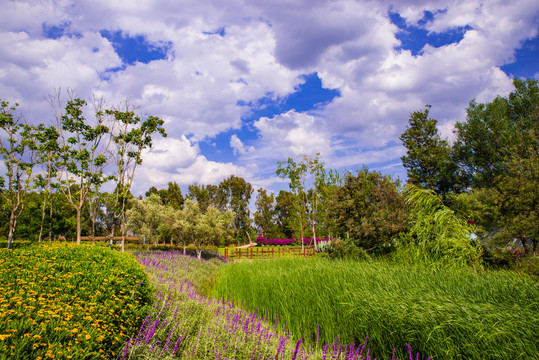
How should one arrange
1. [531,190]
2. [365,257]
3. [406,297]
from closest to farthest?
[406,297] → [531,190] → [365,257]

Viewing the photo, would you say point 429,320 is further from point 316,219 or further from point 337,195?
point 316,219

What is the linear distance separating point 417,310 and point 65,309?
469 centimetres

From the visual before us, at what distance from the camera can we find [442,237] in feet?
27.3

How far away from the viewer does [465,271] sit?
6750mm

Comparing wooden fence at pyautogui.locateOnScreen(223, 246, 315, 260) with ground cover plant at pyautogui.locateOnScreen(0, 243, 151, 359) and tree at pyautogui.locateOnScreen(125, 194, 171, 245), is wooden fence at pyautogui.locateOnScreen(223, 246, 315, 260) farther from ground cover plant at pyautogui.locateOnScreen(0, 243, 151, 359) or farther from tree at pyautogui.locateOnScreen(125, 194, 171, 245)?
ground cover plant at pyautogui.locateOnScreen(0, 243, 151, 359)

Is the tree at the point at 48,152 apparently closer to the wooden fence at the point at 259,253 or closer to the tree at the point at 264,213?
the wooden fence at the point at 259,253

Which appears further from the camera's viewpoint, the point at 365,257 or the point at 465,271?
the point at 365,257

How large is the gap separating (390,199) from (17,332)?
1331cm

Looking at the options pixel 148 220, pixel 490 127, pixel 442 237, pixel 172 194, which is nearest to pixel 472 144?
pixel 490 127

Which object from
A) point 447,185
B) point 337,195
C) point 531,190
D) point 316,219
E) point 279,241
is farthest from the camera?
point 279,241

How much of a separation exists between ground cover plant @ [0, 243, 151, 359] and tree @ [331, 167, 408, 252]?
10259 millimetres

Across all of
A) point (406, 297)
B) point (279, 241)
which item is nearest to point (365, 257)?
point (406, 297)

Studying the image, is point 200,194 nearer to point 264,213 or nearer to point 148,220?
point 264,213

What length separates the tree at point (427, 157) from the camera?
3550 cm
